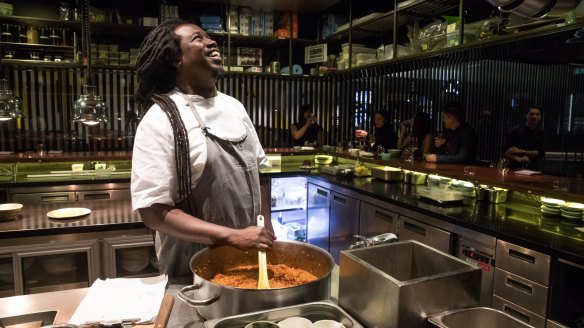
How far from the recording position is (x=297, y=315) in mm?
978

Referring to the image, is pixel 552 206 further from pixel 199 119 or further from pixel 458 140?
pixel 199 119

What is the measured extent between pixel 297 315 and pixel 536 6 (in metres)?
1.60

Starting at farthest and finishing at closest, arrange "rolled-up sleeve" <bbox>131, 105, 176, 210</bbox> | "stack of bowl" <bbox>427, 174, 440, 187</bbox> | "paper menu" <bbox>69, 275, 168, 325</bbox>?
"stack of bowl" <bbox>427, 174, 440, 187</bbox>, "rolled-up sleeve" <bbox>131, 105, 176, 210</bbox>, "paper menu" <bbox>69, 275, 168, 325</bbox>

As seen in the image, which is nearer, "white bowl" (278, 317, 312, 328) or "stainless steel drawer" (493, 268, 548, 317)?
"white bowl" (278, 317, 312, 328)

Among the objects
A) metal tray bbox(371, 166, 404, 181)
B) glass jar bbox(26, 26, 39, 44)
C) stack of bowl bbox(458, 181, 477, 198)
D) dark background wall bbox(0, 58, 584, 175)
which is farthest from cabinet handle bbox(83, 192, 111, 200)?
stack of bowl bbox(458, 181, 477, 198)

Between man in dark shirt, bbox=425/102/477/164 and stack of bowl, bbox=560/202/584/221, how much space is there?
1416 mm

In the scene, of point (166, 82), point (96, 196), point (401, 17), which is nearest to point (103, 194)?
point (96, 196)

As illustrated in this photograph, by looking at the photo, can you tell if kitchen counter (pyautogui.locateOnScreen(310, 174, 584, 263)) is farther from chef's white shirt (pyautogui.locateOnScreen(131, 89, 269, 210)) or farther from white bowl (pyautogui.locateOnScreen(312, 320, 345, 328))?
chef's white shirt (pyautogui.locateOnScreen(131, 89, 269, 210))

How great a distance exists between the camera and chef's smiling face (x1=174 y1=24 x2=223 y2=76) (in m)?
1.42

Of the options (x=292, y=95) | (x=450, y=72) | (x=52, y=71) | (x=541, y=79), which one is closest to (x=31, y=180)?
(x=52, y=71)

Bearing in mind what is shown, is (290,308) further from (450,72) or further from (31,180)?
(450,72)

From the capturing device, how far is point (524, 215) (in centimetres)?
295

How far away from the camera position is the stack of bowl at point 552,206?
9.29ft

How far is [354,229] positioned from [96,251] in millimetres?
2395
